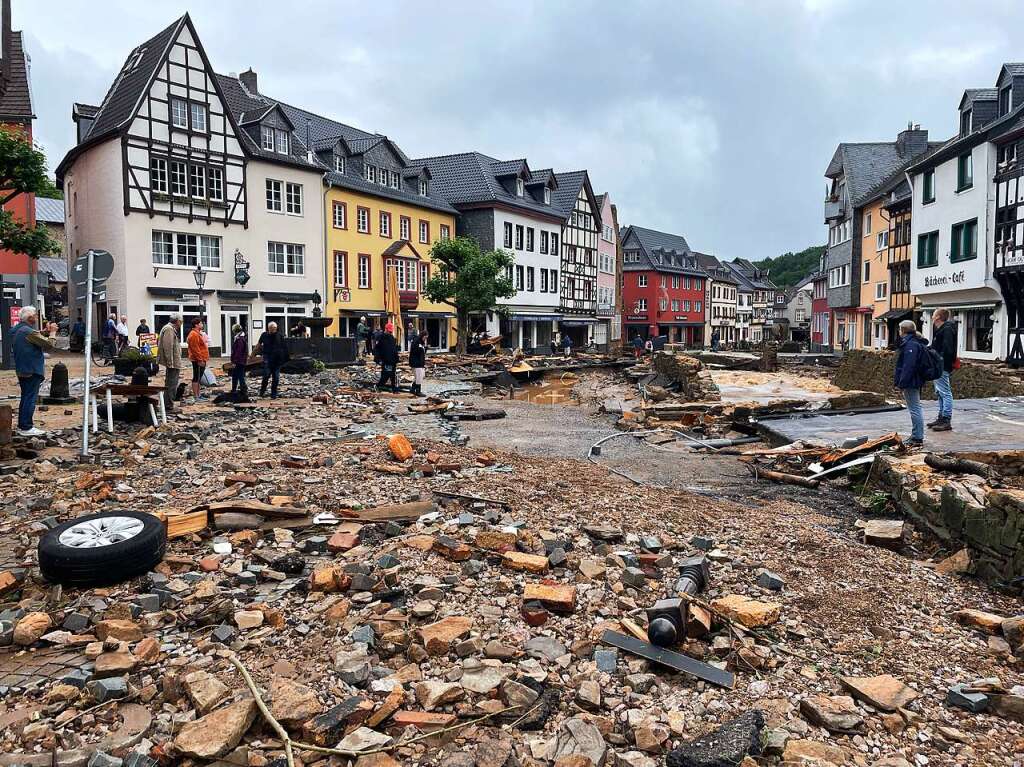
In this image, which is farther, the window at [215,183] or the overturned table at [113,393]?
the window at [215,183]

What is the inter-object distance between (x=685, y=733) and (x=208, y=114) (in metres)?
35.7

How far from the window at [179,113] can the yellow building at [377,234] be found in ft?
25.0

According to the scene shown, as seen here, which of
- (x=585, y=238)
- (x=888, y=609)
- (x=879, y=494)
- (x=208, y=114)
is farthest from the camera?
(x=585, y=238)

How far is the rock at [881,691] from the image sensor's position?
4008 mm

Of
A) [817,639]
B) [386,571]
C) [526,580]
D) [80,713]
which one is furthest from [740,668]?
[80,713]

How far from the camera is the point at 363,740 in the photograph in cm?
355

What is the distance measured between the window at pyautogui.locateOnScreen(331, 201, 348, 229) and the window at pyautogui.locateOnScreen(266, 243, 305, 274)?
300 centimetres

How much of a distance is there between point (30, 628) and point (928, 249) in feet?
126

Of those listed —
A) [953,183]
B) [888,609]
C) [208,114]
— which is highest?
[208,114]

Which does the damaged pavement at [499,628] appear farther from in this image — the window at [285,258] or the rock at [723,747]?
the window at [285,258]

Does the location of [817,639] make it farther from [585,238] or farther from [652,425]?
[585,238]

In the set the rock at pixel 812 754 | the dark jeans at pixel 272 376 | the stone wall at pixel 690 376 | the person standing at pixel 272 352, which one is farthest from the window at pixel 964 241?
the rock at pixel 812 754

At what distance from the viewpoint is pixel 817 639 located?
483cm

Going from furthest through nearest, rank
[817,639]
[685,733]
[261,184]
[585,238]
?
[585,238], [261,184], [817,639], [685,733]
